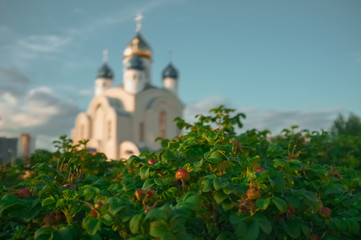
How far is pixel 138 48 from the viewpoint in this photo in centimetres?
2575

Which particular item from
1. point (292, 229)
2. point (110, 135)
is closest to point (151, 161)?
point (292, 229)

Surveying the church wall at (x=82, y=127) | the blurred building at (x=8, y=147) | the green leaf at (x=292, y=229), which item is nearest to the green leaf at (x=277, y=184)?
the green leaf at (x=292, y=229)

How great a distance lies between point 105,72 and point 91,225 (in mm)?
27729

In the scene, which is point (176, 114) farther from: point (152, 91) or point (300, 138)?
point (300, 138)

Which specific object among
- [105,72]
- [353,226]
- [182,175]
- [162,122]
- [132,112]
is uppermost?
[105,72]

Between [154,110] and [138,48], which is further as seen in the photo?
[138,48]

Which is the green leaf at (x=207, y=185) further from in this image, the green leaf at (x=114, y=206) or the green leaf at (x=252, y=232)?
the green leaf at (x=114, y=206)

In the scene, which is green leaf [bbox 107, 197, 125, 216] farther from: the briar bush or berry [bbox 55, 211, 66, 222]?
berry [bbox 55, 211, 66, 222]

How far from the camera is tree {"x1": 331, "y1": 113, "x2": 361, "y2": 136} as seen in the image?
11.6 m

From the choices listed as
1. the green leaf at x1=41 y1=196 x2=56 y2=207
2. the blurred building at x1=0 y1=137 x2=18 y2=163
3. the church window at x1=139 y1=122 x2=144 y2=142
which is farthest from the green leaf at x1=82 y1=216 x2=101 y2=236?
the church window at x1=139 y1=122 x2=144 y2=142

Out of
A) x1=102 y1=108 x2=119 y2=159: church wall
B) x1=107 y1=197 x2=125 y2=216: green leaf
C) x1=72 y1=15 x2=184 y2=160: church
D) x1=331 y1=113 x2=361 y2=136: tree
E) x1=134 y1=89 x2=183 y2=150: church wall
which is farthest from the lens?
x1=134 y1=89 x2=183 y2=150: church wall

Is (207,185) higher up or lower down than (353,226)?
higher up

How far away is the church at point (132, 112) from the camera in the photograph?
22719 millimetres

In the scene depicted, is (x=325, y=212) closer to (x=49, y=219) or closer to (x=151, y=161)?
(x=151, y=161)
